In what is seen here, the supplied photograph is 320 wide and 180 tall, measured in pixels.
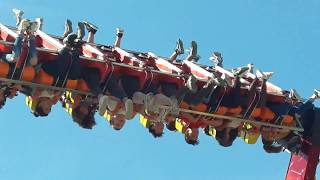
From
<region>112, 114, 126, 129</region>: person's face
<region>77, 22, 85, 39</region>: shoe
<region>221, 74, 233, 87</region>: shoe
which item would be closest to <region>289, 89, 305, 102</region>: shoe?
<region>221, 74, 233, 87</region>: shoe

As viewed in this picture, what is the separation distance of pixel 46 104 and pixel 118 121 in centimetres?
134

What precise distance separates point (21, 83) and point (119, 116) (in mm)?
1961

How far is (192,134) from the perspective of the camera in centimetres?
1647

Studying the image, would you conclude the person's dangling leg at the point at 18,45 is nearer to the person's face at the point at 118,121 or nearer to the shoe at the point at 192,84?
the person's face at the point at 118,121

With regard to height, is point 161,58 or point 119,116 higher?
point 161,58

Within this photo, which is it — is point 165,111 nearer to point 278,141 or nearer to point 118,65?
point 118,65

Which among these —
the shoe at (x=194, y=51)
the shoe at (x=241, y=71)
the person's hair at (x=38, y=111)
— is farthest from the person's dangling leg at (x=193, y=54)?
the person's hair at (x=38, y=111)

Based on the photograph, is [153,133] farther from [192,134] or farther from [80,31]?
[80,31]

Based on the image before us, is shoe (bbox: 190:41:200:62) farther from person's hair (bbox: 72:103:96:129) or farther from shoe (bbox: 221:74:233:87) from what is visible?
person's hair (bbox: 72:103:96:129)

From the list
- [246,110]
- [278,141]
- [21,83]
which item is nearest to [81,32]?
[21,83]

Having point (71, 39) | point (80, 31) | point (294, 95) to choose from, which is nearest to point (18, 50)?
point (71, 39)

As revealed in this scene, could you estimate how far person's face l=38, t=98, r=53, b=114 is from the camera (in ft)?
47.2

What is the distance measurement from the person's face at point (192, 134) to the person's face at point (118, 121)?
2.01m

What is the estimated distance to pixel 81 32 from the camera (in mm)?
14773
